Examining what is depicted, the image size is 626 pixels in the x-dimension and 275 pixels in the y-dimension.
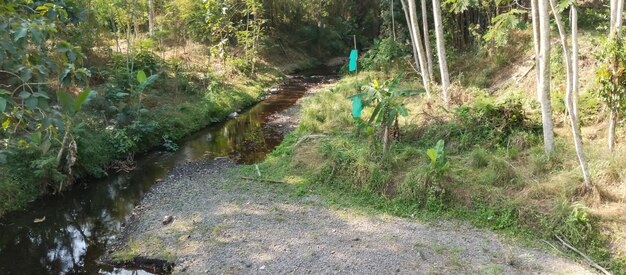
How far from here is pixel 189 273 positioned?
6.70m

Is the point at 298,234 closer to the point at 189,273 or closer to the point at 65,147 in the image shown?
the point at 189,273

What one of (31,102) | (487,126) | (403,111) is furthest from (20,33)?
(487,126)

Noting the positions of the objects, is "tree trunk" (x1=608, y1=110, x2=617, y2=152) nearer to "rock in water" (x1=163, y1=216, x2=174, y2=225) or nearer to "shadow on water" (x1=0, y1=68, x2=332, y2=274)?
"shadow on water" (x1=0, y1=68, x2=332, y2=274)

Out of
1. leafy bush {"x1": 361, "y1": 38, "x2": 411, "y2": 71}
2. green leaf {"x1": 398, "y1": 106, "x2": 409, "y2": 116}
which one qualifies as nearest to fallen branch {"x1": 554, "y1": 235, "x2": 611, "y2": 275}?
green leaf {"x1": 398, "y1": 106, "x2": 409, "y2": 116}

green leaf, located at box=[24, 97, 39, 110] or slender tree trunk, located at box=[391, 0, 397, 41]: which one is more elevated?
slender tree trunk, located at box=[391, 0, 397, 41]

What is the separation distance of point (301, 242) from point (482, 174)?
3890 millimetres

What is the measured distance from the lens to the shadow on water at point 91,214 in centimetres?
744

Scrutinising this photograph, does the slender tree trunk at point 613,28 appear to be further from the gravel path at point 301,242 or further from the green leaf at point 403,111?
the green leaf at point 403,111

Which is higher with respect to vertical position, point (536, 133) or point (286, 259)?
point (536, 133)

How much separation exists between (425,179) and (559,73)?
21.4 feet

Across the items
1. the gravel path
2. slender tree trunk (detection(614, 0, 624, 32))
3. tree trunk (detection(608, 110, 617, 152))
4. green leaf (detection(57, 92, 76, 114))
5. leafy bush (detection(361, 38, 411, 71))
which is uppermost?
leafy bush (detection(361, 38, 411, 71))

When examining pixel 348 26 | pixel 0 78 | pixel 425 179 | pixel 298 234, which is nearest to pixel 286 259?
pixel 298 234

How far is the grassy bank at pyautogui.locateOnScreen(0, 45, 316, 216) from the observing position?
9461 millimetres

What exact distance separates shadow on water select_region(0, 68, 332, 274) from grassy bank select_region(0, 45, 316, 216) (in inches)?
15.7
